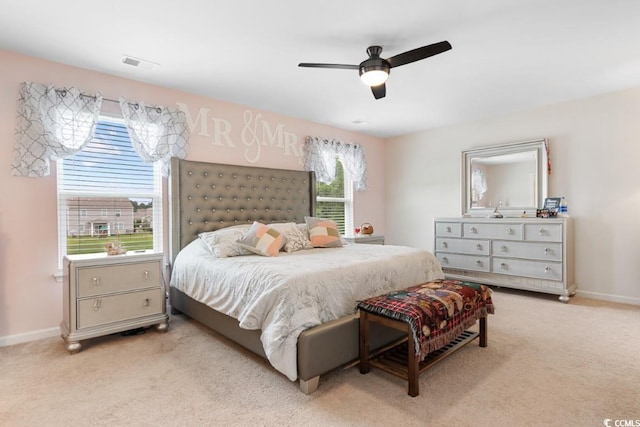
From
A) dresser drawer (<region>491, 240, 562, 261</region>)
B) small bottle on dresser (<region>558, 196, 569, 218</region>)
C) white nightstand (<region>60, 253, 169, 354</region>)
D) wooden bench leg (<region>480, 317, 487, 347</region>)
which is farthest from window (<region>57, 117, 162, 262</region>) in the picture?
small bottle on dresser (<region>558, 196, 569, 218</region>)

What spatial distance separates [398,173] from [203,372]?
15.3ft

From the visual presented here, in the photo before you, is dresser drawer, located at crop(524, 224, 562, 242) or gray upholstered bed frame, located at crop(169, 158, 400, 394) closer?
gray upholstered bed frame, located at crop(169, 158, 400, 394)

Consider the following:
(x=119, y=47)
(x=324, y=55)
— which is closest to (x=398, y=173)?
(x=324, y=55)

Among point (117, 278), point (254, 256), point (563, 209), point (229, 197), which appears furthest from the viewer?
point (563, 209)

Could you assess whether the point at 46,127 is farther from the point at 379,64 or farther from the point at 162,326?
the point at 379,64

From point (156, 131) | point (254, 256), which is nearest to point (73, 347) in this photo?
point (254, 256)

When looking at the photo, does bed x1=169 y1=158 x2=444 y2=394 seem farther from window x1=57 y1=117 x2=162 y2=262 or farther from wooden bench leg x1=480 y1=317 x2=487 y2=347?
wooden bench leg x1=480 y1=317 x2=487 y2=347

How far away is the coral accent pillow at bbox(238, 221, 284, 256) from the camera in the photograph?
3049 millimetres

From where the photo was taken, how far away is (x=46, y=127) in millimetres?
2846

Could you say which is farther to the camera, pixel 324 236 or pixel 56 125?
pixel 324 236

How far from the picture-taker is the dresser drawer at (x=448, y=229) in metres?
4.64

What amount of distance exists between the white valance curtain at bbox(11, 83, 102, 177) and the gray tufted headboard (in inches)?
33.8

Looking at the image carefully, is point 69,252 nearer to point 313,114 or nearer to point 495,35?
point 313,114

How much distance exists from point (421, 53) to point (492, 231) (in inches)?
112
